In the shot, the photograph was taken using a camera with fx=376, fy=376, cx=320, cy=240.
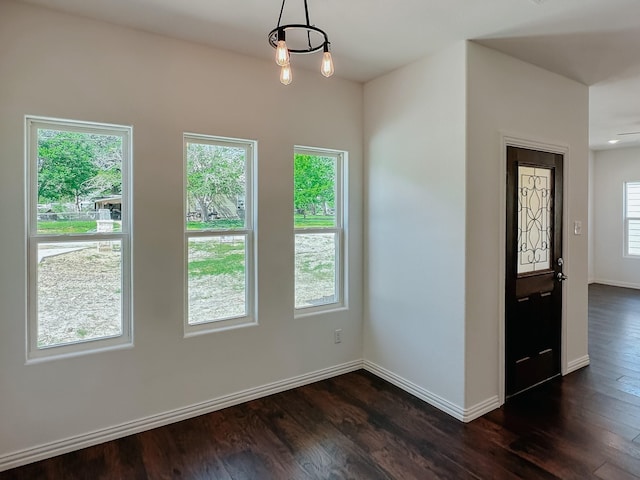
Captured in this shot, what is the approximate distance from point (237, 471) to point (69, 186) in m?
2.11

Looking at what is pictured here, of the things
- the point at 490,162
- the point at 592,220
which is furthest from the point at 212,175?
the point at 592,220

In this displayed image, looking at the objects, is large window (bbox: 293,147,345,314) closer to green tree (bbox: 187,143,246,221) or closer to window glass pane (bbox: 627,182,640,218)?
green tree (bbox: 187,143,246,221)

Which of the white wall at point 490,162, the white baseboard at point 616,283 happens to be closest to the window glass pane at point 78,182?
the white wall at point 490,162

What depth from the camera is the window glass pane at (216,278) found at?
293 cm

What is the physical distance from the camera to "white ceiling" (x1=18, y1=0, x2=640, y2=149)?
2275mm

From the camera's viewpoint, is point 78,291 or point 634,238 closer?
point 78,291

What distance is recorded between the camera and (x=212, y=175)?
118 inches

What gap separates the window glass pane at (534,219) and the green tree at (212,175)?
7.61 ft

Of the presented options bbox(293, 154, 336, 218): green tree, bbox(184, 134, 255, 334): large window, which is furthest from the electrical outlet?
bbox(293, 154, 336, 218): green tree

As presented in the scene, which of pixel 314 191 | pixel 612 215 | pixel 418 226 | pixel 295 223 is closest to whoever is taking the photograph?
pixel 418 226

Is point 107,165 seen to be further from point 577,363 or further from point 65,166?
point 577,363

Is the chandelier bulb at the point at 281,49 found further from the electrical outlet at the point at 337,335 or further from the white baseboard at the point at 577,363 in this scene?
the white baseboard at the point at 577,363

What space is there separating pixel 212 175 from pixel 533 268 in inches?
111

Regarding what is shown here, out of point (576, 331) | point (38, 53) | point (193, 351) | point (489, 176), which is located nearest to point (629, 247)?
point (576, 331)
